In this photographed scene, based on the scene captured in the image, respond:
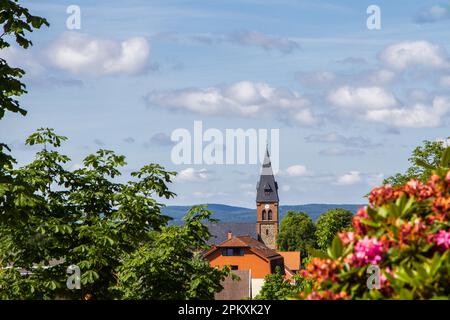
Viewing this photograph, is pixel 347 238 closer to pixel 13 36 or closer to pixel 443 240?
pixel 443 240

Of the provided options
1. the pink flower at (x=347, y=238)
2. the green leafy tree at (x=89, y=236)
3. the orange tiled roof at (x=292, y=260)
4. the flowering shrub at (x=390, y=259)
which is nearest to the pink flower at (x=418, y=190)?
the flowering shrub at (x=390, y=259)

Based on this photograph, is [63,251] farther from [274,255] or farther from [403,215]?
[274,255]

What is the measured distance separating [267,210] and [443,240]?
17806 centimetres

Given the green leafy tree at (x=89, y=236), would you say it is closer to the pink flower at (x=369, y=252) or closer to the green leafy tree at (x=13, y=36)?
the green leafy tree at (x=13, y=36)

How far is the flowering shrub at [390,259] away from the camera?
16.4 ft

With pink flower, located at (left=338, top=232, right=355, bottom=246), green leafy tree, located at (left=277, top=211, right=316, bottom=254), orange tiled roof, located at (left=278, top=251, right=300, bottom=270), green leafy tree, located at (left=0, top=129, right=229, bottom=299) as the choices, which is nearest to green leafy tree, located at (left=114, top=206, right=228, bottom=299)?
green leafy tree, located at (left=0, top=129, right=229, bottom=299)

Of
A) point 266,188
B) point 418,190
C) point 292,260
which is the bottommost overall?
point 418,190

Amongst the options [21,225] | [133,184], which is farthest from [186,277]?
[21,225]

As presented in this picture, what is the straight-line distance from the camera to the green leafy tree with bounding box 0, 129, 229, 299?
547 inches

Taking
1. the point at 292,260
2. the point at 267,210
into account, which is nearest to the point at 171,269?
the point at 292,260

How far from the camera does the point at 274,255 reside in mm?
114688

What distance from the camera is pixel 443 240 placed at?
5.27 meters

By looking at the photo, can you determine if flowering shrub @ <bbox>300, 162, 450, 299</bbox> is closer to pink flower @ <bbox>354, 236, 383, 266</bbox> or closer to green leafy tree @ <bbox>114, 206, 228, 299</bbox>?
pink flower @ <bbox>354, 236, 383, 266</bbox>

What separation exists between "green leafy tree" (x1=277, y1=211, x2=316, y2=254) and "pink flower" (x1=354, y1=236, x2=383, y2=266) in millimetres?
129429
